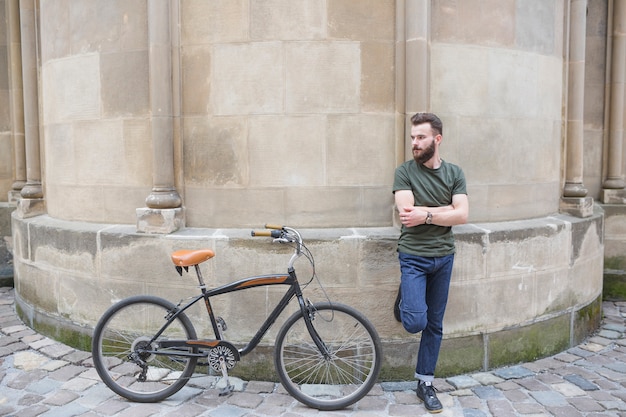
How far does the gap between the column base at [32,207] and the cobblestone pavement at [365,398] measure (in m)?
1.60

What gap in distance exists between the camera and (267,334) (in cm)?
455

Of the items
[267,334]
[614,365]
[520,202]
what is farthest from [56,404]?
[614,365]

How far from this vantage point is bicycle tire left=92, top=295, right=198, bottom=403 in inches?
162

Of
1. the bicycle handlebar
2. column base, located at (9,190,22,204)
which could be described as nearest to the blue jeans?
the bicycle handlebar

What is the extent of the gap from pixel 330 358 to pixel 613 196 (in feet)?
16.1

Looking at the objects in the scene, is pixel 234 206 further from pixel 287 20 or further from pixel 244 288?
pixel 287 20

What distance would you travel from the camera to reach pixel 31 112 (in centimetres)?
661

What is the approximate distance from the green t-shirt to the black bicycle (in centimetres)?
66

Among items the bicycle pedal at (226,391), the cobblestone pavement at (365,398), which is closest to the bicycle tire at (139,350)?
the cobblestone pavement at (365,398)

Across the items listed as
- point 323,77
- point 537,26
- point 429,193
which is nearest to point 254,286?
point 429,193

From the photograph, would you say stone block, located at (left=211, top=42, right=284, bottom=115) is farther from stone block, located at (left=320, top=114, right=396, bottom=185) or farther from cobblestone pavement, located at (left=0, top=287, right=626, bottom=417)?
cobblestone pavement, located at (left=0, top=287, right=626, bottom=417)

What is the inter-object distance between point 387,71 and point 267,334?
2370mm

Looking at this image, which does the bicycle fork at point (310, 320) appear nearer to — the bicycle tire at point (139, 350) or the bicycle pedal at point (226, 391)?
the bicycle pedal at point (226, 391)

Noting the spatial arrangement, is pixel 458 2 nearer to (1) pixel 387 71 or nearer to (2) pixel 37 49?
(1) pixel 387 71
